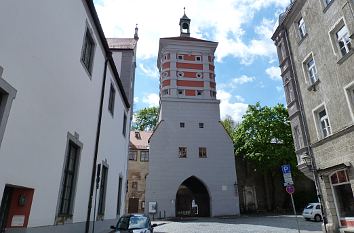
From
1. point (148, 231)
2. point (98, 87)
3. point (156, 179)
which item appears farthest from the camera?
point (156, 179)

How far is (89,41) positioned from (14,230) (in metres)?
7.32

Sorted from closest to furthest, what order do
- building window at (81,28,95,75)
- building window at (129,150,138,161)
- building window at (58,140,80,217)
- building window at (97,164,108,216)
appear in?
building window at (58,140,80,217)
building window at (81,28,95,75)
building window at (97,164,108,216)
building window at (129,150,138,161)

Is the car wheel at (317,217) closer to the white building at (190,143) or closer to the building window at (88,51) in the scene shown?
the white building at (190,143)

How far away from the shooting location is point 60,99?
802 centimetres

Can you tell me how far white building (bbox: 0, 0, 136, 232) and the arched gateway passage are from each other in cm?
2694

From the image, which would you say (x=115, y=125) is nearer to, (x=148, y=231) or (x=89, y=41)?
(x=89, y=41)

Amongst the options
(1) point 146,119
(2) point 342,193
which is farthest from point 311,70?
(1) point 146,119

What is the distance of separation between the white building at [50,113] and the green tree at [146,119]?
41095 mm

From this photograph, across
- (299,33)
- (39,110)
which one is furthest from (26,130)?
(299,33)

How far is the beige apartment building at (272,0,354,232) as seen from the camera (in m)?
13.1

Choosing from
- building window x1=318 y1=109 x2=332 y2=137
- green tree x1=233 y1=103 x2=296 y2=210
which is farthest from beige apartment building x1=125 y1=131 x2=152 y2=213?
building window x1=318 y1=109 x2=332 y2=137

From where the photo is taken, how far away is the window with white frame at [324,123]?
1478 centimetres

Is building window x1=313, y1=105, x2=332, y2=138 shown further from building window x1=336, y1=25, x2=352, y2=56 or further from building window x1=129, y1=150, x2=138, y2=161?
building window x1=129, y1=150, x2=138, y2=161

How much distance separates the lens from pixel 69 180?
9094 mm
